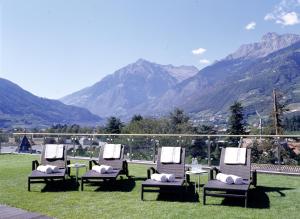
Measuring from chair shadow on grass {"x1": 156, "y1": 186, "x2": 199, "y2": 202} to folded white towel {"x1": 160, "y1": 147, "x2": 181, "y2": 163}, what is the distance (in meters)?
0.78

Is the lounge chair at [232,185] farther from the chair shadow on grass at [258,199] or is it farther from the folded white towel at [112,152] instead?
the folded white towel at [112,152]

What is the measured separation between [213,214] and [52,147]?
534cm

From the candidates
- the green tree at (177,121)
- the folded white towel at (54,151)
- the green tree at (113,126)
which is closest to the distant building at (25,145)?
the folded white towel at (54,151)

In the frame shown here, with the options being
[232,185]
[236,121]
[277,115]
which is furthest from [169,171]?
[277,115]

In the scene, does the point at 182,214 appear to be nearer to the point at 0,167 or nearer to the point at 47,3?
the point at 0,167

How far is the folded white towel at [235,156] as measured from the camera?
8.50 metres

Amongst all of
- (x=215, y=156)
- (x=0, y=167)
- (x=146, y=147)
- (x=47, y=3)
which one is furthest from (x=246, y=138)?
(x=47, y=3)

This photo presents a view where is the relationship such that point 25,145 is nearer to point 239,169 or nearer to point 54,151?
point 54,151

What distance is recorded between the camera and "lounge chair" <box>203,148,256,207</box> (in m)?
7.12

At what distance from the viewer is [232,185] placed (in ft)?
24.3

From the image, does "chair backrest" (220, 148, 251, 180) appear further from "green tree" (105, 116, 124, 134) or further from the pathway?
"green tree" (105, 116, 124, 134)

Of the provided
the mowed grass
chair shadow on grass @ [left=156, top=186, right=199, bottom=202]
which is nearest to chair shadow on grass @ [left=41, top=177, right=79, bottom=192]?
the mowed grass

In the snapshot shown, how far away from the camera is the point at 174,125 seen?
51.4 m

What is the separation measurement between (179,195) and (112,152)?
2.75m
